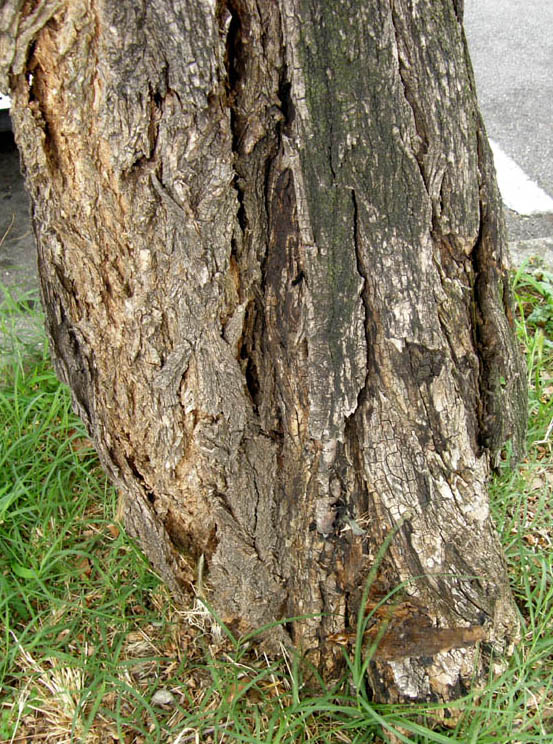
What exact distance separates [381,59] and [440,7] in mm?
168

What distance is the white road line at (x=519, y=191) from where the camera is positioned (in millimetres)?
4312

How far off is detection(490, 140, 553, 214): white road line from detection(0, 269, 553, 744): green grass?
221 cm

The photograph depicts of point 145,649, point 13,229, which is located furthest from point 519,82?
point 145,649

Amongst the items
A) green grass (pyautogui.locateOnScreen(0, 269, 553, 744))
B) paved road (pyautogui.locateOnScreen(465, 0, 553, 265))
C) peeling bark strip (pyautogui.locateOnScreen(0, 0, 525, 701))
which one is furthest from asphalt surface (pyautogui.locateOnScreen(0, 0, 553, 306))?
peeling bark strip (pyautogui.locateOnScreen(0, 0, 525, 701))

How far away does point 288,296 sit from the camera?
1457mm

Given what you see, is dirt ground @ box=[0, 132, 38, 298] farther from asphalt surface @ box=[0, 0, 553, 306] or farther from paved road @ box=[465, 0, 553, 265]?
paved road @ box=[465, 0, 553, 265]

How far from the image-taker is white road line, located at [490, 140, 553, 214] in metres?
4.31

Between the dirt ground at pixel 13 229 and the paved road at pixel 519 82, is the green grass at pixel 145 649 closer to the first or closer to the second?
the dirt ground at pixel 13 229

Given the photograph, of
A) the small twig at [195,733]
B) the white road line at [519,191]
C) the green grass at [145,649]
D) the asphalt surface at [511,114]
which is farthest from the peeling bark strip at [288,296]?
the white road line at [519,191]

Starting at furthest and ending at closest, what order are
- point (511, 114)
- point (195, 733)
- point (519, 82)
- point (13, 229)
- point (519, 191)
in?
point (519, 82)
point (511, 114)
point (519, 191)
point (13, 229)
point (195, 733)

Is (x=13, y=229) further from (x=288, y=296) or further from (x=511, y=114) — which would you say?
(x=511, y=114)

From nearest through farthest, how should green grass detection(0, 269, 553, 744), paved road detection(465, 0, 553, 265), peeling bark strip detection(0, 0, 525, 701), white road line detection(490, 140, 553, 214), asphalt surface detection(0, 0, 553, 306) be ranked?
peeling bark strip detection(0, 0, 525, 701) → green grass detection(0, 269, 553, 744) → asphalt surface detection(0, 0, 553, 306) → white road line detection(490, 140, 553, 214) → paved road detection(465, 0, 553, 265)

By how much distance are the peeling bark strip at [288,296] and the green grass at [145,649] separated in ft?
0.34

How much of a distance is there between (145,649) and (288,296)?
1204mm
